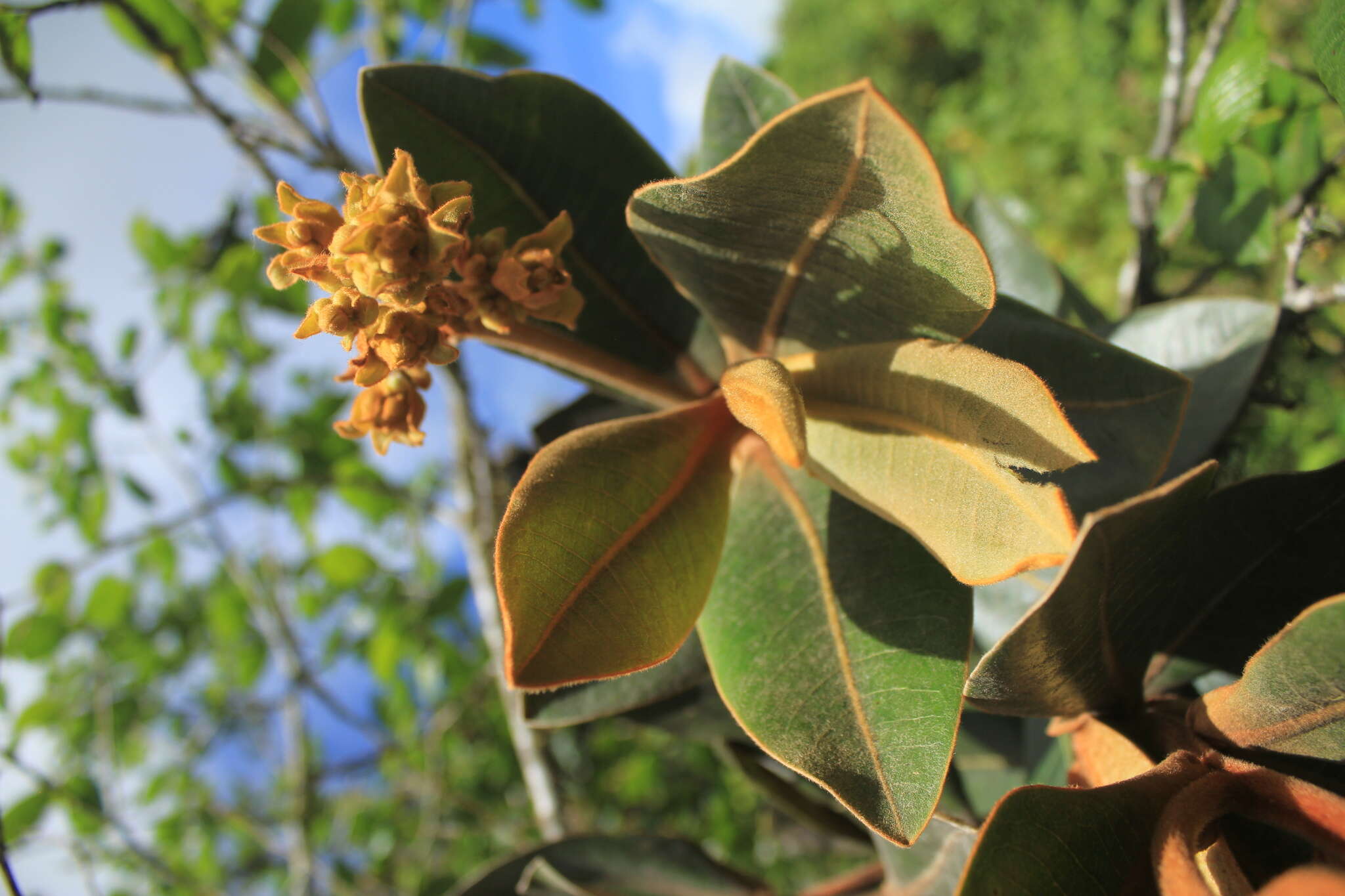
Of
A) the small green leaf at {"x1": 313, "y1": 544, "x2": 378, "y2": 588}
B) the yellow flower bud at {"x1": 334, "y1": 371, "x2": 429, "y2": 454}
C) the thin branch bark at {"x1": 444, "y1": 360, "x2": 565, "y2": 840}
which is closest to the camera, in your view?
the yellow flower bud at {"x1": 334, "y1": 371, "x2": 429, "y2": 454}

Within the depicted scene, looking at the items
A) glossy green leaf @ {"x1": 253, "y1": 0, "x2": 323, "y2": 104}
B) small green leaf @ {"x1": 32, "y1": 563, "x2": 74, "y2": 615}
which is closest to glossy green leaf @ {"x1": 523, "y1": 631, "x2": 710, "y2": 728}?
glossy green leaf @ {"x1": 253, "y1": 0, "x2": 323, "y2": 104}

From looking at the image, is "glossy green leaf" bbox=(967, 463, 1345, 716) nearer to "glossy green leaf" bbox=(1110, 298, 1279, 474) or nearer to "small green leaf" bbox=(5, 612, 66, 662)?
"glossy green leaf" bbox=(1110, 298, 1279, 474)

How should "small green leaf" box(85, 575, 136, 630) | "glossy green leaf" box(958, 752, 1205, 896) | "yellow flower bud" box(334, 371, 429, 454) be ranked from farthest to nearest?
1. "small green leaf" box(85, 575, 136, 630)
2. "yellow flower bud" box(334, 371, 429, 454)
3. "glossy green leaf" box(958, 752, 1205, 896)

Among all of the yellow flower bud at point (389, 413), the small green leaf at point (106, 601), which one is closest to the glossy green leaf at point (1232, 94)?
the yellow flower bud at point (389, 413)

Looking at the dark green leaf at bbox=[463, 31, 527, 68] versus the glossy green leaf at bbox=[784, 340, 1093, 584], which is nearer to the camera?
the glossy green leaf at bbox=[784, 340, 1093, 584]

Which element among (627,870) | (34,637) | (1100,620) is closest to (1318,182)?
(1100,620)

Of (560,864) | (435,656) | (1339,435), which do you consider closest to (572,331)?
(560,864)

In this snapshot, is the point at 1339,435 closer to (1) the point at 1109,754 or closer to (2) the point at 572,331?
(1) the point at 1109,754
